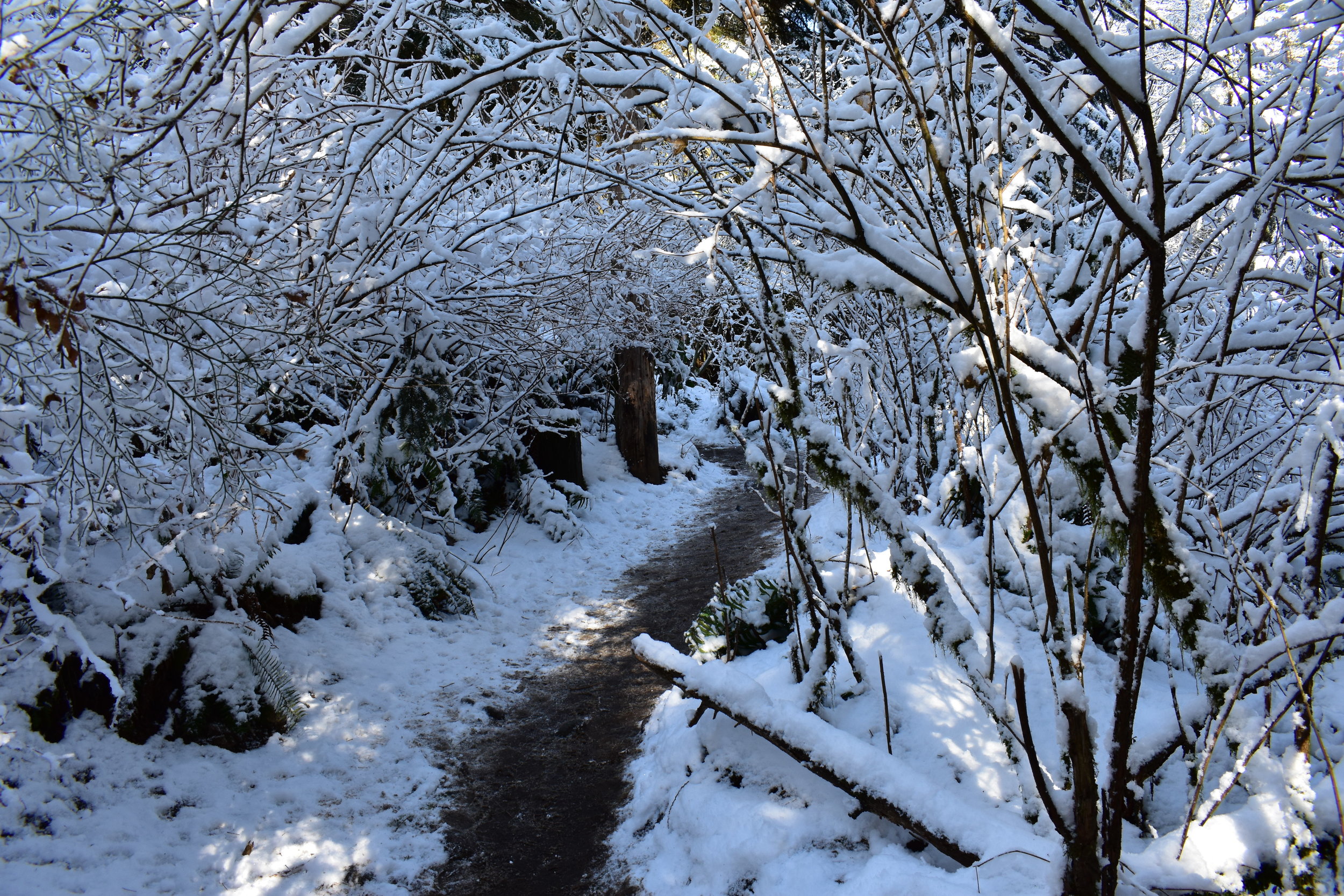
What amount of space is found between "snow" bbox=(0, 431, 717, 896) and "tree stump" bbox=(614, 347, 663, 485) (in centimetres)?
484

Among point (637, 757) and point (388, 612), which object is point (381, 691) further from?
point (637, 757)

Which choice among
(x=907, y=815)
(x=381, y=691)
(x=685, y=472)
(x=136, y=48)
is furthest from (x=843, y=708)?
(x=685, y=472)

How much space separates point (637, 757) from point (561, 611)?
2.45 m

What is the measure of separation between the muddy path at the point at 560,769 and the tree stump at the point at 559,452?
289cm

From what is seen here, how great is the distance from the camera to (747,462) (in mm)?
3881

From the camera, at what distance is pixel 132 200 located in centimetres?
282

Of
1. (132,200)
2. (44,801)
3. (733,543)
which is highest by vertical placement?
(132,200)

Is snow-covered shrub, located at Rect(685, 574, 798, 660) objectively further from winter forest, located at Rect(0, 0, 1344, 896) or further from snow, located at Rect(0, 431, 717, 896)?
snow, located at Rect(0, 431, 717, 896)

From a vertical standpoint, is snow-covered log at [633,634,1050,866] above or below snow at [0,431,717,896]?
above

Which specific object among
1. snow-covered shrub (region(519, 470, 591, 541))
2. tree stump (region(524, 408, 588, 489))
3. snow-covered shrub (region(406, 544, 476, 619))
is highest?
tree stump (region(524, 408, 588, 489))

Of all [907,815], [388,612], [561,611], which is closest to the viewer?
[907,815]

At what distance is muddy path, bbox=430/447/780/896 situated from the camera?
3.13 metres

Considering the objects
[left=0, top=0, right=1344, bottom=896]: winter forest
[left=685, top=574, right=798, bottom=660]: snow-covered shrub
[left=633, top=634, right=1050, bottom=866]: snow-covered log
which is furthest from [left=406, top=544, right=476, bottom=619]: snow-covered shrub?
[left=633, top=634, right=1050, bottom=866]: snow-covered log

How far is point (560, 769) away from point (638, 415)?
22.9 feet
